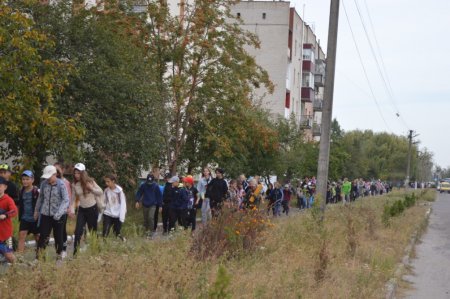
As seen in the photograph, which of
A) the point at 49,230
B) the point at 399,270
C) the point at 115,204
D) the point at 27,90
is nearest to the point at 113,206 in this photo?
the point at 115,204

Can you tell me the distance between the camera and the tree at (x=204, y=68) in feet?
79.8

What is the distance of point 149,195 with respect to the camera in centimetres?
1714

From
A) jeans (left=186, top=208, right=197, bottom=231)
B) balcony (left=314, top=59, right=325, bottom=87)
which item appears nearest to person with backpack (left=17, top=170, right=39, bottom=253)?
jeans (left=186, top=208, right=197, bottom=231)

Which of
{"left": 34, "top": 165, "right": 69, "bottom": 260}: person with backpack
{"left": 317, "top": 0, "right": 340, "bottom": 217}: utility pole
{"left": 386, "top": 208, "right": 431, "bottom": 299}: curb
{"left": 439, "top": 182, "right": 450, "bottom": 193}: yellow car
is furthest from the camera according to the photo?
{"left": 439, "top": 182, "right": 450, "bottom": 193}: yellow car

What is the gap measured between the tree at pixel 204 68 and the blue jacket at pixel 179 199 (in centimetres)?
651

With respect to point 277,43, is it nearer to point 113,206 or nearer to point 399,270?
point 113,206

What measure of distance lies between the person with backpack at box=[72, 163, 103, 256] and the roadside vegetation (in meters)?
0.75

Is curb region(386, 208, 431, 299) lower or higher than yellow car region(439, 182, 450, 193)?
lower

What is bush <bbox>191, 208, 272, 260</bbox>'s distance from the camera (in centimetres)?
1039

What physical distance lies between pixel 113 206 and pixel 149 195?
341 centimetres

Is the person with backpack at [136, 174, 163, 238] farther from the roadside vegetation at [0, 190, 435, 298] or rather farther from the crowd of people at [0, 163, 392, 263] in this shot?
the roadside vegetation at [0, 190, 435, 298]

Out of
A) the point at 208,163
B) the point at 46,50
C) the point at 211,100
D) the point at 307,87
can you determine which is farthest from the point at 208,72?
the point at 307,87

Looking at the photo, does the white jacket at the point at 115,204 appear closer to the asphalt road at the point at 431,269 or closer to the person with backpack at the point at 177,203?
the person with backpack at the point at 177,203

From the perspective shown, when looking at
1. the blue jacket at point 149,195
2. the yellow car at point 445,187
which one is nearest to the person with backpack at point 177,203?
the blue jacket at point 149,195
